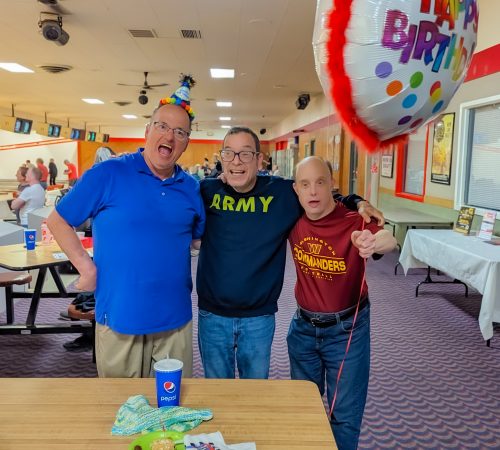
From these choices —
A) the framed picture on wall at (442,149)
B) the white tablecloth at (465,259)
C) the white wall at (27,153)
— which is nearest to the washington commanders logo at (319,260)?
the white tablecloth at (465,259)

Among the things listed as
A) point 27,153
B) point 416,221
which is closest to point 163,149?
point 416,221

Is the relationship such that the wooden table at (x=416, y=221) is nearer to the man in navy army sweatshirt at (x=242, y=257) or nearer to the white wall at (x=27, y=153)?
the man in navy army sweatshirt at (x=242, y=257)

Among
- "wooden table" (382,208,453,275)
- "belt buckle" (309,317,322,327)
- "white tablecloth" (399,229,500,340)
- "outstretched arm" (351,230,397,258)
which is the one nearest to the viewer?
"outstretched arm" (351,230,397,258)

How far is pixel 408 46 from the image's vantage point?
4.54ft

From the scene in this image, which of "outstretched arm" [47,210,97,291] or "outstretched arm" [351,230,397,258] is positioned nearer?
"outstretched arm" [351,230,397,258]

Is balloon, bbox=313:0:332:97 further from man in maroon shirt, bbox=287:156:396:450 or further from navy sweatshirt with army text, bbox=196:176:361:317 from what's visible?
navy sweatshirt with army text, bbox=196:176:361:317

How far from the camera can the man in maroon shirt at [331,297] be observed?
1803 mm

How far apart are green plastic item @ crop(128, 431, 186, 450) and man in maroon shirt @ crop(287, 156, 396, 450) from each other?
0.83 m

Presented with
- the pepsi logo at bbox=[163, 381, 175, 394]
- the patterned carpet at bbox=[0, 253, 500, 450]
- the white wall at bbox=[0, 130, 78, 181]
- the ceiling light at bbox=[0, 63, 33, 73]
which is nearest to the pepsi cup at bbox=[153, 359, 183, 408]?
the pepsi logo at bbox=[163, 381, 175, 394]

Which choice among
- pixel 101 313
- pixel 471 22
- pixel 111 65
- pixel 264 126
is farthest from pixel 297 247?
pixel 264 126

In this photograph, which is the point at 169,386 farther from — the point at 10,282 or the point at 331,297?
the point at 10,282

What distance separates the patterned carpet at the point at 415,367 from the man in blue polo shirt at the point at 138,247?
1.37 meters

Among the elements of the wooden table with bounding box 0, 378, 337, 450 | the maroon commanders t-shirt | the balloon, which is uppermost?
the balloon

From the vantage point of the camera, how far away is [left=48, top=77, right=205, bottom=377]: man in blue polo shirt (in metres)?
1.72
